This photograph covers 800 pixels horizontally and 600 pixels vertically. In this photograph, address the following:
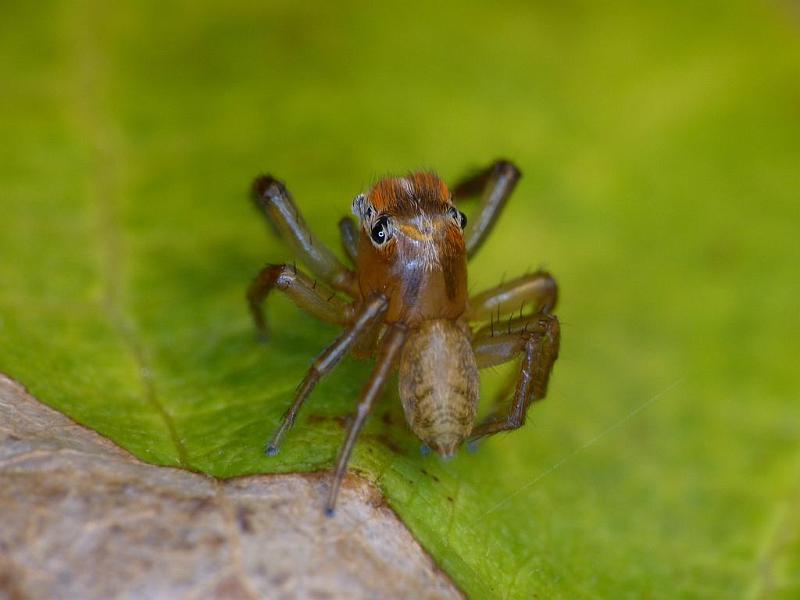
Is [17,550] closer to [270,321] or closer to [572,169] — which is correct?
[270,321]

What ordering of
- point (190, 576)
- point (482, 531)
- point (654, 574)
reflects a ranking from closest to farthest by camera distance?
point (190, 576) → point (482, 531) → point (654, 574)

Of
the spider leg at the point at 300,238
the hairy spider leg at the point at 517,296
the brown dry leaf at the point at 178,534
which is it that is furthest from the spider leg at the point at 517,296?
the brown dry leaf at the point at 178,534

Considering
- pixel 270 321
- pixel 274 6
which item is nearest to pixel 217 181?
pixel 270 321

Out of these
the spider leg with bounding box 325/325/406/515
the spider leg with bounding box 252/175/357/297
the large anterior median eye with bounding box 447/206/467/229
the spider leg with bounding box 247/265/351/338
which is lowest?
the spider leg with bounding box 325/325/406/515

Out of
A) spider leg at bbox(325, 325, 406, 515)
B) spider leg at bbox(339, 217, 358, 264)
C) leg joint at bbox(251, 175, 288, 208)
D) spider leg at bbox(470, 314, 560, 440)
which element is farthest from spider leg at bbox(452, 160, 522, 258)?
spider leg at bbox(325, 325, 406, 515)

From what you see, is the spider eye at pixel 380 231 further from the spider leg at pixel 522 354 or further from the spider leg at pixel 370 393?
the spider leg at pixel 522 354

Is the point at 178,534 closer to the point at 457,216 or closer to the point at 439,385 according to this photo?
the point at 439,385

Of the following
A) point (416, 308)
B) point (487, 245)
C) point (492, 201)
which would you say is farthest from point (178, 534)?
point (487, 245)

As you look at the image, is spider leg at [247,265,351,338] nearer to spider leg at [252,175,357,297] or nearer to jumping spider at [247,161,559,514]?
jumping spider at [247,161,559,514]
